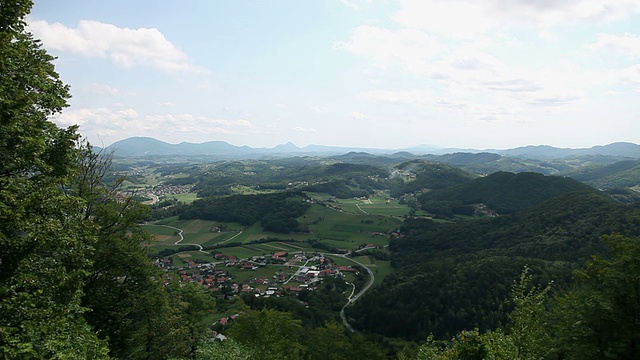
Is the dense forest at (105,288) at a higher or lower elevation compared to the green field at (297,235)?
higher

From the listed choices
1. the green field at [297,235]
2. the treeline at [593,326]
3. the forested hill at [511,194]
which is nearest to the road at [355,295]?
the green field at [297,235]

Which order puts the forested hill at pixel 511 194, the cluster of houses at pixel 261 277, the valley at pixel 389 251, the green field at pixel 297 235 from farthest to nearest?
the forested hill at pixel 511 194, the green field at pixel 297 235, the cluster of houses at pixel 261 277, the valley at pixel 389 251

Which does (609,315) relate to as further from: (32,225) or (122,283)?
(122,283)

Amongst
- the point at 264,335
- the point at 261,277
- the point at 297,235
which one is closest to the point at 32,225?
the point at 264,335

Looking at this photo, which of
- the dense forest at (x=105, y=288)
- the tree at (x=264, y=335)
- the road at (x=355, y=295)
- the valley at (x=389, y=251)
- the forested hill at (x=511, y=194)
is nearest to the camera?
the dense forest at (x=105, y=288)

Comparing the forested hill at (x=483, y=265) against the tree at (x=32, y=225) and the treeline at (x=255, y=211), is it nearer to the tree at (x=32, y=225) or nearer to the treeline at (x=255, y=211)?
the treeline at (x=255, y=211)

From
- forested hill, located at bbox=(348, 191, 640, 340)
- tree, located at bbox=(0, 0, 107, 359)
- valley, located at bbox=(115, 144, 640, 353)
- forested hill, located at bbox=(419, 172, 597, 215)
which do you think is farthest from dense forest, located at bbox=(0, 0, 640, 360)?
forested hill, located at bbox=(419, 172, 597, 215)
